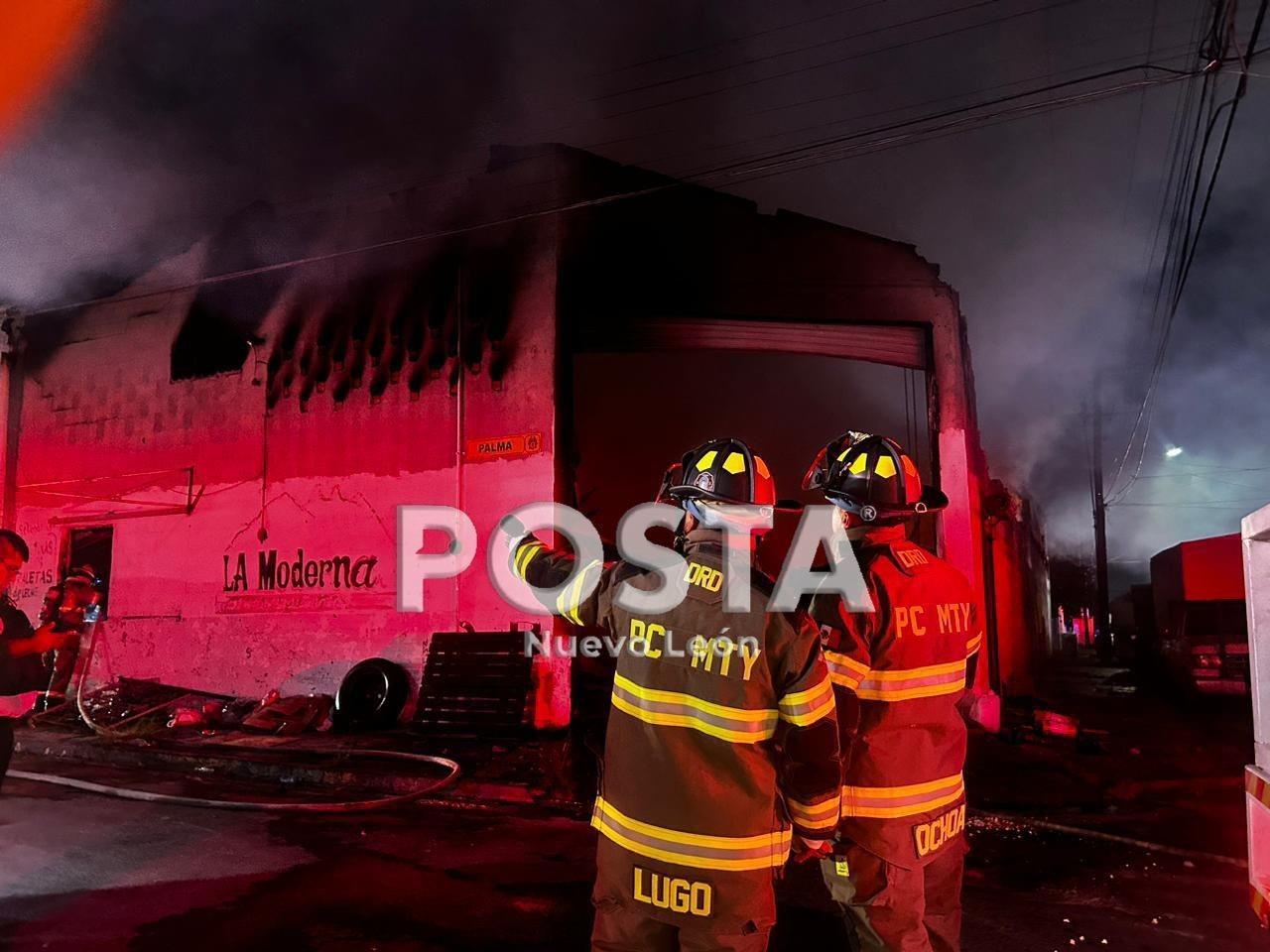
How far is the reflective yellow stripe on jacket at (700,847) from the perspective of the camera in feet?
7.31

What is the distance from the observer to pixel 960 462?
9367 mm

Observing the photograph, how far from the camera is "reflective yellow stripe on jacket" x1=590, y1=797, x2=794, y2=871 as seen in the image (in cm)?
223

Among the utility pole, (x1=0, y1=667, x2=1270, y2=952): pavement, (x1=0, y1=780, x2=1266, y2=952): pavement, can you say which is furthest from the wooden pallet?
the utility pole

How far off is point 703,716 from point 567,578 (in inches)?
24.0

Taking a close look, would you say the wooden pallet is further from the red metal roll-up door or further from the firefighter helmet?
the firefighter helmet

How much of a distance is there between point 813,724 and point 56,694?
41.9 feet

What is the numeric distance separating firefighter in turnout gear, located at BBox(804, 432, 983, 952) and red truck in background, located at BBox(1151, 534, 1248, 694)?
11.9m

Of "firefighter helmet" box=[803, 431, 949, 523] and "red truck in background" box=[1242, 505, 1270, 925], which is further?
"firefighter helmet" box=[803, 431, 949, 523]

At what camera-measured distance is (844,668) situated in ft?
8.77

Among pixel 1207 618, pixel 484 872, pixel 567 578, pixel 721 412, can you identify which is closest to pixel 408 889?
pixel 484 872

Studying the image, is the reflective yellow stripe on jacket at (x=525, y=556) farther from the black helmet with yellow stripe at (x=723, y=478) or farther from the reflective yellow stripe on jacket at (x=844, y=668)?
the reflective yellow stripe on jacket at (x=844, y=668)

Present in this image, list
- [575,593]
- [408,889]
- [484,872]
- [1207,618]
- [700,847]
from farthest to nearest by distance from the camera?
1. [1207,618]
2. [484,872]
3. [408,889]
4. [575,593]
5. [700,847]

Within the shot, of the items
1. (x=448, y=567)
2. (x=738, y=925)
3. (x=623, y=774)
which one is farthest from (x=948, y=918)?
(x=448, y=567)

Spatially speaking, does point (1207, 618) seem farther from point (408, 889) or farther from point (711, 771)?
point (711, 771)
